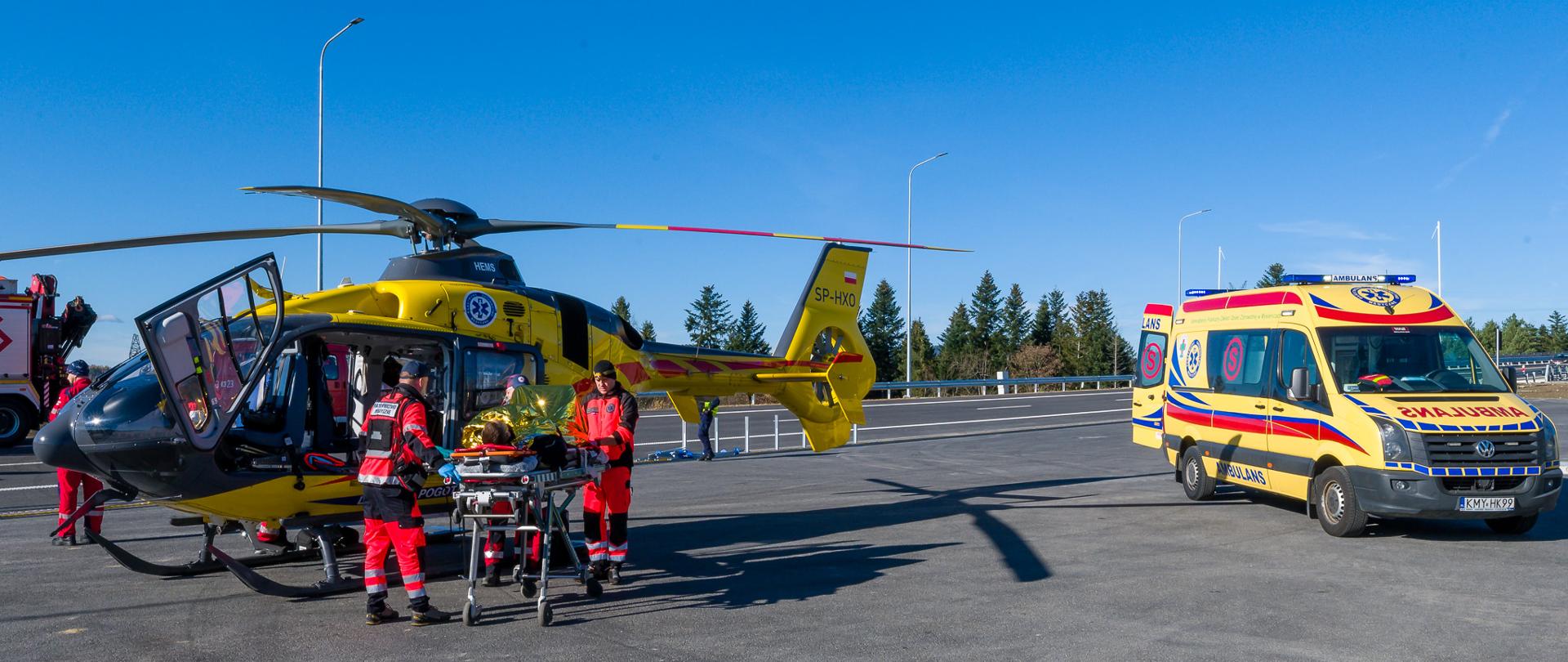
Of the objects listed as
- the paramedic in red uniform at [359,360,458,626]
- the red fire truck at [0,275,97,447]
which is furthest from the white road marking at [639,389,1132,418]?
the paramedic in red uniform at [359,360,458,626]

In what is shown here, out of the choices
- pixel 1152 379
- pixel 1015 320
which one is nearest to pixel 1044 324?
pixel 1015 320

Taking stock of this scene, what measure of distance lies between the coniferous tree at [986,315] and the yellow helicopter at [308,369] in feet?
278

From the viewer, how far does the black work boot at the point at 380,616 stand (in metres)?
6.73

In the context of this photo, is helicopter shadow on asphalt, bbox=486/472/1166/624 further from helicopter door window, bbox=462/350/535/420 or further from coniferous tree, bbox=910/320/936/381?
coniferous tree, bbox=910/320/936/381

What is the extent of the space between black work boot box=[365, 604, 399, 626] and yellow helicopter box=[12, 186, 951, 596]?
938mm

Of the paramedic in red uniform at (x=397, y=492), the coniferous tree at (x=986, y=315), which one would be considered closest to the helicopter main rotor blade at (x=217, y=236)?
the paramedic in red uniform at (x=397, y=492)

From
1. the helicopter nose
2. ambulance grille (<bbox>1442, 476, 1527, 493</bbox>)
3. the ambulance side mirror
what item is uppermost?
the ambulance side mirror

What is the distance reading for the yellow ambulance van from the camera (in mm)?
9250

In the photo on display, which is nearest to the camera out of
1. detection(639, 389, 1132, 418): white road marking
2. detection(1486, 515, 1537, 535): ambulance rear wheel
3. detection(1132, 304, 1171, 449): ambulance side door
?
detection(1486, 515, 1537, 535): ambulance rear wheel

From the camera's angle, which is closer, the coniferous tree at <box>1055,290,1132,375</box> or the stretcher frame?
the stretcher frame

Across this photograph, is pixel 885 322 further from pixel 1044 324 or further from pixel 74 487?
pixel 74 487

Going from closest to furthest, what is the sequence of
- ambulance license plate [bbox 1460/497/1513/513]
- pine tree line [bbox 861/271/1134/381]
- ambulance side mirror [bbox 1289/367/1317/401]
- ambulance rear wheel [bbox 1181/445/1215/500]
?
ambulance license plate [bbox 1460/497/1513/513]
ambulance side mirror [bbox 1289/367/1317/401]
ambulance rear wheel [bbox 1181/445/1215/500]
pine tree line [bbox 861/271/1134/381]

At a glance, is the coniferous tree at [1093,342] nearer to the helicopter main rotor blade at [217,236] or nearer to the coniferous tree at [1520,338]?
the coniferous tree at [1520,338]

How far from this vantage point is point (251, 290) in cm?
754
